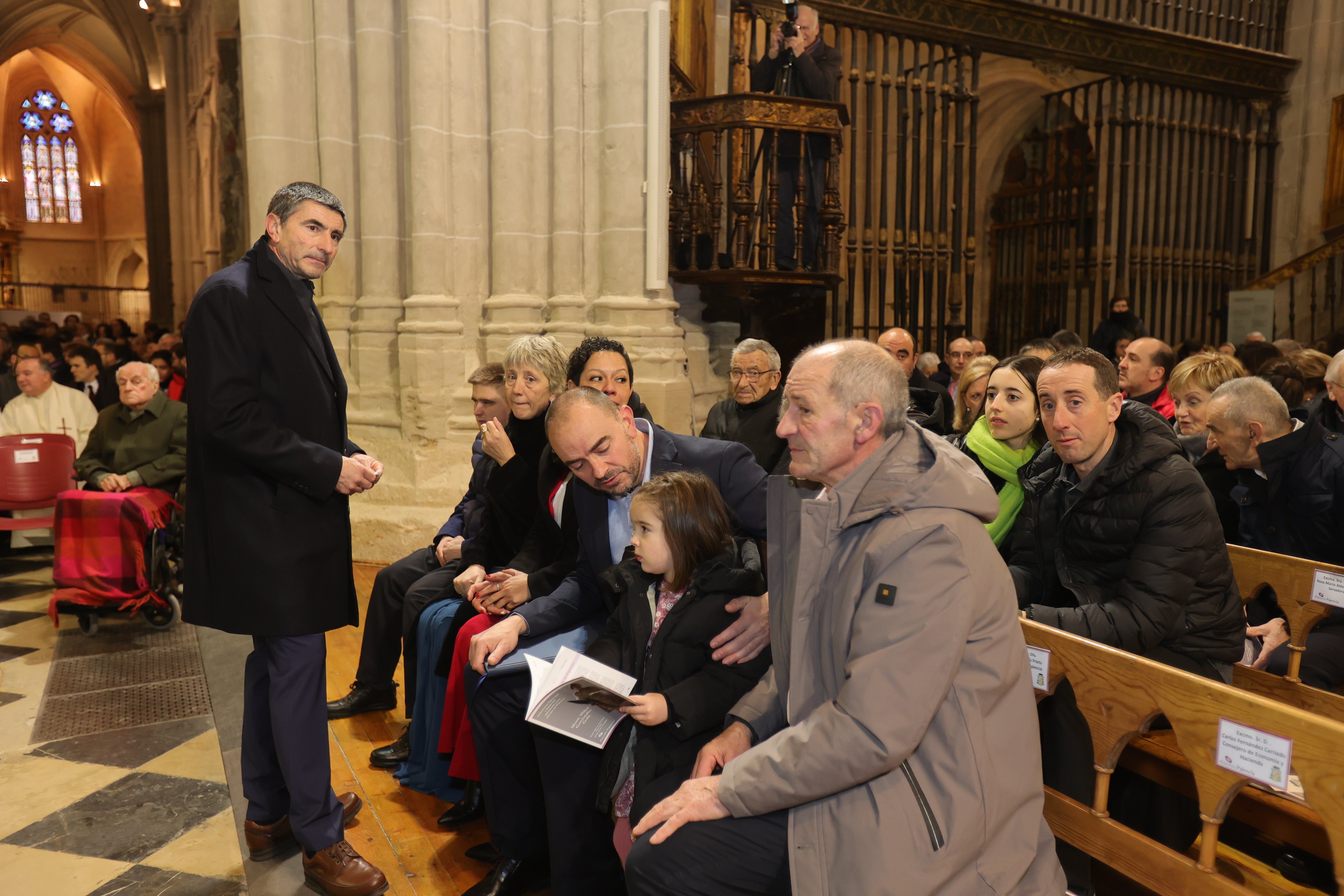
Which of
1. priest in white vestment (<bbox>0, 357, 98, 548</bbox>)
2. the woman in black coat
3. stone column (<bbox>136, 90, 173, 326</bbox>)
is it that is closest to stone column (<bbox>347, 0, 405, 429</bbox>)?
priest in white vestment (<bbox>0, 357, 98, 548</bbox>)

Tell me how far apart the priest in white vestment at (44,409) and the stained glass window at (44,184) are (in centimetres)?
2401

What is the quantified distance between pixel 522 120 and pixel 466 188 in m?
0.54

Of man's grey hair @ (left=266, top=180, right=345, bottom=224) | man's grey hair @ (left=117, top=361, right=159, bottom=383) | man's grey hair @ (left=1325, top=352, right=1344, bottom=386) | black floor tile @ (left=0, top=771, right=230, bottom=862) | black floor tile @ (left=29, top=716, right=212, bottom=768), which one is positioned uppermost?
man's grey hair @ (left=266, top=180, right=345, bottom=224)

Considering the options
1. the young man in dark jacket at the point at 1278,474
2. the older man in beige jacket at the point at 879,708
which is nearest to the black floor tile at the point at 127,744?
the older man in beige jacket at the point at 879,708

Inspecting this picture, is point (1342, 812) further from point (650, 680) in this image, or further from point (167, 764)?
point (167, 764)

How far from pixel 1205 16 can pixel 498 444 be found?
34.7 ft

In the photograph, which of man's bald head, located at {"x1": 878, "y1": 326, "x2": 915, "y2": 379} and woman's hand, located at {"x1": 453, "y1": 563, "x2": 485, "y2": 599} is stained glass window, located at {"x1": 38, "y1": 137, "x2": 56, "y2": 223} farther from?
woman's hand, located at {"x1": 453, "y1": 563, "x2": 485, "y2": 599}

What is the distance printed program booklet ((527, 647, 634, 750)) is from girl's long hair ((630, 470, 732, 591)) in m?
0.29

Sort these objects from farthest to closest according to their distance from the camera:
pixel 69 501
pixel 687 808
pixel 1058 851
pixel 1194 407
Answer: pixel 69 501
pixel 1194 407
pixel 1058 851
pixel 687 808

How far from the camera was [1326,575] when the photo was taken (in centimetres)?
253

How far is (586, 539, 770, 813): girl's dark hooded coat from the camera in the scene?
2.13 meters

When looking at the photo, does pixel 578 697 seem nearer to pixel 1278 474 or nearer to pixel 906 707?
pixel 906 707

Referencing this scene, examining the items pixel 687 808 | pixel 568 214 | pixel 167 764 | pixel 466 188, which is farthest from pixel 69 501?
pixel 687 808

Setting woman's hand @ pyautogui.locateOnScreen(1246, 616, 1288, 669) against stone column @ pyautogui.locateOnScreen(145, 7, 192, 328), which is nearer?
woman's hand @ pyautogui.locateOnScreen(1246, 616, 1288, 669)
